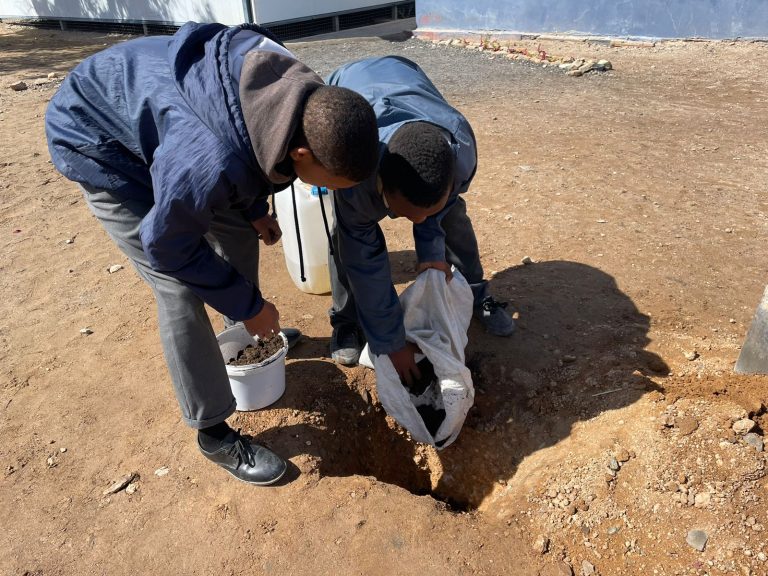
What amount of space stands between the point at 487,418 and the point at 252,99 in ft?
5.66

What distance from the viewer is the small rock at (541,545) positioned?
203 cm

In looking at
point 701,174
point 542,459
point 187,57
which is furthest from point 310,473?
point 701,174

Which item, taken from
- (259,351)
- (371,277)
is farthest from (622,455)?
(259,351)

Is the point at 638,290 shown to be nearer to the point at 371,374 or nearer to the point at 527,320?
the point at 527,320

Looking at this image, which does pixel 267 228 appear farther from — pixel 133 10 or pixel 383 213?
pixel 133 10

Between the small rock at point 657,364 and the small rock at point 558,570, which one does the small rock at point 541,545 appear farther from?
the small rock at point 657,364

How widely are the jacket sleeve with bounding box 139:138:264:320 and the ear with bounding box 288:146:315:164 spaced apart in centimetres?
20

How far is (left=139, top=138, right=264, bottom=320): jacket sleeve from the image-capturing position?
1.60m

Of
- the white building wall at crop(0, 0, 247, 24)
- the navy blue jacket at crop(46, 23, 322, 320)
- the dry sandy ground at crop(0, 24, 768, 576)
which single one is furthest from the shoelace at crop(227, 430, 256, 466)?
the white building wall at crop(0, 0, 247, 24)

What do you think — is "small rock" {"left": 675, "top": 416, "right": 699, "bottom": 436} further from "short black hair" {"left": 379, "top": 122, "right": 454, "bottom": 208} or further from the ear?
the ear

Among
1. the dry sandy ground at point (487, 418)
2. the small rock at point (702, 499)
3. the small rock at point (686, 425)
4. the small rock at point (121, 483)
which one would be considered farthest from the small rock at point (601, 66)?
the small rock at point (121, 483)

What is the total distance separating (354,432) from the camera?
2.71m

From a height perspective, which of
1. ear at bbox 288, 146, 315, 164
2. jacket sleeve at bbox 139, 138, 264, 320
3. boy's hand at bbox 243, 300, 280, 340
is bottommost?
boy's hand at bbox 243, 300, 280, 340

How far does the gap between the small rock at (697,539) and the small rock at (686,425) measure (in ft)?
1.16
